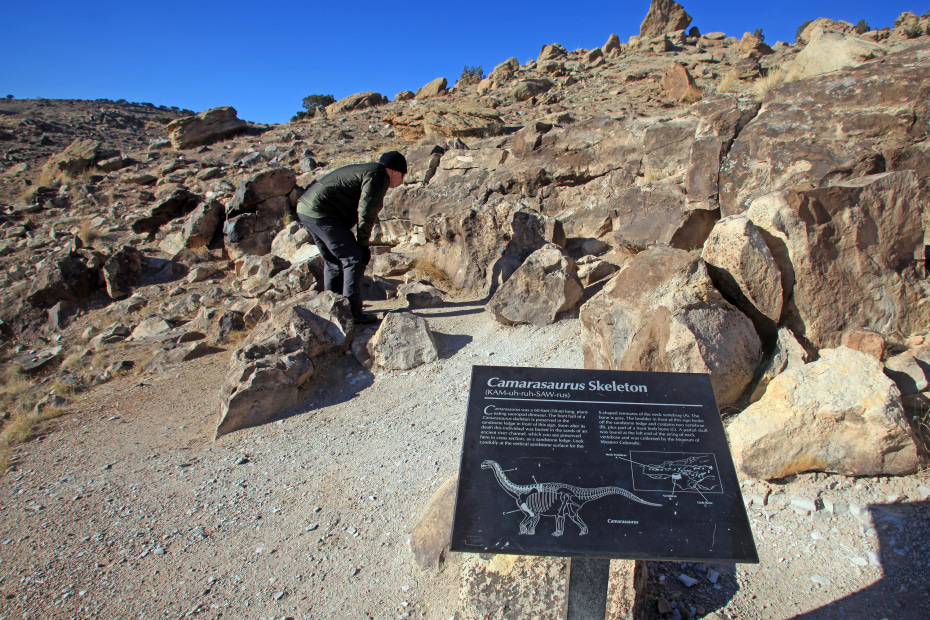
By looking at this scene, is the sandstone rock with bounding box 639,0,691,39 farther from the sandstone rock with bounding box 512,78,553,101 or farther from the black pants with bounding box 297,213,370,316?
the black pants with bounding box 297,213,370,316

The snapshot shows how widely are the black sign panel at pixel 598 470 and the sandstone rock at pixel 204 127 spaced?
21442 millimetres

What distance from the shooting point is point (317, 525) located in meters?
3.10

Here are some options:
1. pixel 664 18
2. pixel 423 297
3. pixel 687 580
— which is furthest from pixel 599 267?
pixel 664 18

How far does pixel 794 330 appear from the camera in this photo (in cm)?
359

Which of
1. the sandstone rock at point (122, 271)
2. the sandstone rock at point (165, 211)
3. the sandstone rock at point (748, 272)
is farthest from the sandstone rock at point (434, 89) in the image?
the sandstone rock at point (748, 272)

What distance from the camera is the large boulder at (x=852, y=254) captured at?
11.6ft

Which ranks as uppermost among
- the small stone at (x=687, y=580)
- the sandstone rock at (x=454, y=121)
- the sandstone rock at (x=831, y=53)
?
the sandstone rock at (x=454, y=121)

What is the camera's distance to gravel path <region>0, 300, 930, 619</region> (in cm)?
241

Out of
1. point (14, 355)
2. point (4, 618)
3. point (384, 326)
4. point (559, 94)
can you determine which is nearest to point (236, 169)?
point (14, 355)

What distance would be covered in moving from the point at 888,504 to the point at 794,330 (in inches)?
51.6

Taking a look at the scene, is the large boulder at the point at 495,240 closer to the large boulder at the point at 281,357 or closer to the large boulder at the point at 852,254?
the large boulder at the point at 281,357

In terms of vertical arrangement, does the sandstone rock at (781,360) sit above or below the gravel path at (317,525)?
above

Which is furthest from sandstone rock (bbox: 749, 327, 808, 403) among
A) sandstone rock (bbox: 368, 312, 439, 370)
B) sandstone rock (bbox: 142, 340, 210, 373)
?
sandstone rock (bbox: 142, 340, 210, 373)

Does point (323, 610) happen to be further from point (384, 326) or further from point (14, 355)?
point (14, 355)
